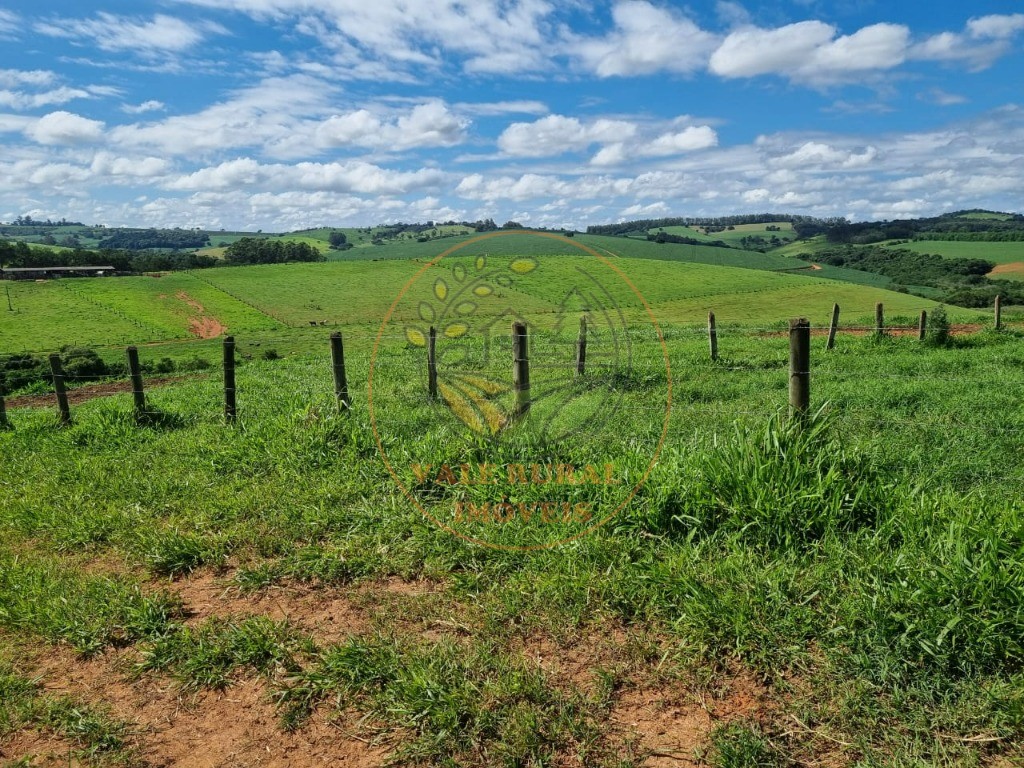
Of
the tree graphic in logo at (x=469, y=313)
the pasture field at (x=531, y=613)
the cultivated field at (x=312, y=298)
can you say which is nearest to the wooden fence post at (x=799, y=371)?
the pasture field at (x=531, y=613)

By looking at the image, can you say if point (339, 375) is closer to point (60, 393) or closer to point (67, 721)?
point (67, 721)

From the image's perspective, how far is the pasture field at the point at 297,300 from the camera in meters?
48.6

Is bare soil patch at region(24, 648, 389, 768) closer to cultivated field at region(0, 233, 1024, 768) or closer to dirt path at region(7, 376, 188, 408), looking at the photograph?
cultivated field at region(0, 233, 1024, 768)

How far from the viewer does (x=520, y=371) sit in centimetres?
714

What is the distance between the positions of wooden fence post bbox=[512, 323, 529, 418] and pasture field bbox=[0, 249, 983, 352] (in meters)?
31.1

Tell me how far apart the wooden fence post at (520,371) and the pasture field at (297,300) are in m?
31.1

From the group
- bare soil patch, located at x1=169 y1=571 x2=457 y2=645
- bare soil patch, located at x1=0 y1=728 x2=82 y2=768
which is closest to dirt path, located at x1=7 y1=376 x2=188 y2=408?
bare soil patch, located at x1=169 y1=571 x2=457 y2=645

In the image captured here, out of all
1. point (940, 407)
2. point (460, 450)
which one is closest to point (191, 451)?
point (460, 450)

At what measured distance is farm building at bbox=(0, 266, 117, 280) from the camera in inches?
2798

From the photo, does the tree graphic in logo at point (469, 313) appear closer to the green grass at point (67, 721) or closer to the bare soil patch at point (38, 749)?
the green grass at point (67, 721)

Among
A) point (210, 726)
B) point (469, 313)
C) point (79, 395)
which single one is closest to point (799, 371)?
point (469, 313)

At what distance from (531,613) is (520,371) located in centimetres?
343

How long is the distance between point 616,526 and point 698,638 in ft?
4.48

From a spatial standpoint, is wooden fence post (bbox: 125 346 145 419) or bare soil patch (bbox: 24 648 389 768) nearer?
bare soil patch (bbox: 24 648 389 768)
